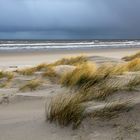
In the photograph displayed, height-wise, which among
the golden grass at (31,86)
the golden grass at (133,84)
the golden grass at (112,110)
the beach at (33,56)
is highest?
the golden grass at (133,84)

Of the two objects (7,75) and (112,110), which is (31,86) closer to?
(7,75)

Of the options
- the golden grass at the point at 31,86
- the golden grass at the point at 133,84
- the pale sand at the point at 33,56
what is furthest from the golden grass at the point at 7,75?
the pale sand at the point at 33,56

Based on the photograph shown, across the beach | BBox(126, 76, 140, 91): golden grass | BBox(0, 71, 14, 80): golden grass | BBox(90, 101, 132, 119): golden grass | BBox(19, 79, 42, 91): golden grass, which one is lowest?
the beach

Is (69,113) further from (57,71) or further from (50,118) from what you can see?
(57,71)

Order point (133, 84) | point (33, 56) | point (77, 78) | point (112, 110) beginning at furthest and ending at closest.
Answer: point (33, 56) < point (77, 78) < point (133, 84) < point (112, 110)

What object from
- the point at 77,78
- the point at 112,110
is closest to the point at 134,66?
the point at 77,78

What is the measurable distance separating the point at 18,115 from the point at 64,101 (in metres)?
0.88

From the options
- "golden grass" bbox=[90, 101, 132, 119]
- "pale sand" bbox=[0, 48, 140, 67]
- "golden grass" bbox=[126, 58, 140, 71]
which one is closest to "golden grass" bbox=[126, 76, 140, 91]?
"golden grass" bbox=[90, 101, 132, 119]

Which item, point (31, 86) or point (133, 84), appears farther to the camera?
point (31, 86)

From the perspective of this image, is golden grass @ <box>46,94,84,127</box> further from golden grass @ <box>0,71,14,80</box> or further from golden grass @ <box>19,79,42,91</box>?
golden grass @ <box>0,71,14,80</box>

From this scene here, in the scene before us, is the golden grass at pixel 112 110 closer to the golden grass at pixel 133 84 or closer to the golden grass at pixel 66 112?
the golden grass at pixel 66 112

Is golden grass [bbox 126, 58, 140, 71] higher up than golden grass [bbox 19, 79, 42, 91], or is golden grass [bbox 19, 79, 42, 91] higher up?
golden grass [bbox 126, 58, 140, 71]

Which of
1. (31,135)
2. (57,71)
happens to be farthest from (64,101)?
(57,71)

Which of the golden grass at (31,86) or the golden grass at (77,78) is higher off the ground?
the golden grass at (77,78)
